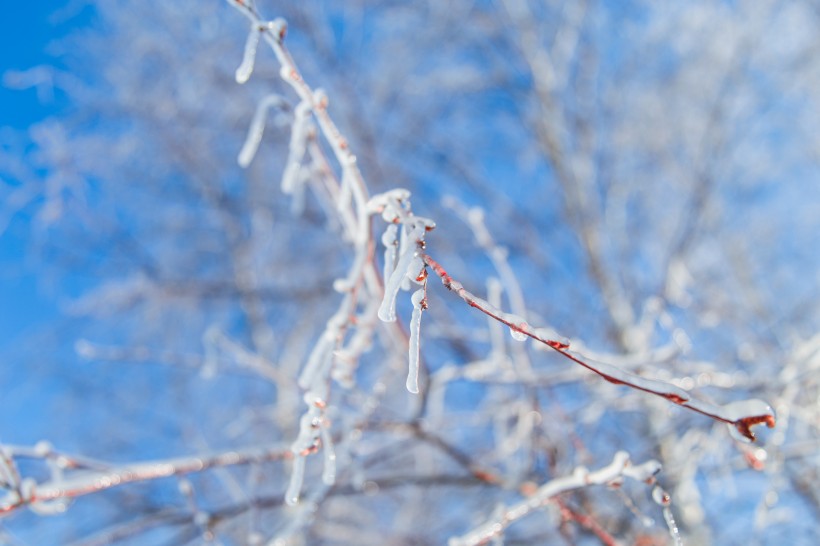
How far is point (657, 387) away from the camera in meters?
0.64

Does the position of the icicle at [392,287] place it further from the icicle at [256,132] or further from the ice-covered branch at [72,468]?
the ice-covered branch at [72,468]

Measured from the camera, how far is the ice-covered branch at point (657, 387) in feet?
2.01

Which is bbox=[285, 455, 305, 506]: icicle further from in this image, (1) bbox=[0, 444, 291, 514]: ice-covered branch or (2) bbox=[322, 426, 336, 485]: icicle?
(1) bbox=[0, 444, 291, 514]: ice-covered branch

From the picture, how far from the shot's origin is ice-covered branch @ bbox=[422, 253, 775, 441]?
2.01ft

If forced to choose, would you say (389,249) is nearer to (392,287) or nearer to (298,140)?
(392,287)

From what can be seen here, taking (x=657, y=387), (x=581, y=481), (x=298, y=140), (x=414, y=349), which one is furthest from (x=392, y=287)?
(x=581, y=481)

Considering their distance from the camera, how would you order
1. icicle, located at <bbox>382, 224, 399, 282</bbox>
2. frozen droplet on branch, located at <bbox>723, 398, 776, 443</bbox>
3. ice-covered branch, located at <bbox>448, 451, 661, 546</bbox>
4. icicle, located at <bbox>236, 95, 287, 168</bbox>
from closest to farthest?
frozen droplet on branch, located at <bbox>723, 398, 776, 443</bbox> → icicle, located at <bbox>382, 224, 399, 282</bbox> → ice-covered branch, located at <bbox>448, 451, 661, 546</bbox> → icicle, located at <bbox>236, 95, 287, 168</bbox>

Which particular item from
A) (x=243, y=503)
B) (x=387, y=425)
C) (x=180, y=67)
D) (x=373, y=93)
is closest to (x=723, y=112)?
(x=373, y=93)

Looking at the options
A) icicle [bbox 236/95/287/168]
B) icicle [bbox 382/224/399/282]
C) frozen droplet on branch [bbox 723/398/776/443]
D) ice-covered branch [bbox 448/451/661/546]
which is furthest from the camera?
icicle [bbox 236/95/287/168]

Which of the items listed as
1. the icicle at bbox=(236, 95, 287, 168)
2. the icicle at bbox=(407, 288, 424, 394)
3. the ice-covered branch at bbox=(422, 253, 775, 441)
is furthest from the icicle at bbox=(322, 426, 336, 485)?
the icicle at bbox=(236, 95, 287, 168)

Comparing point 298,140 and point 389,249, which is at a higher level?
point 298,140

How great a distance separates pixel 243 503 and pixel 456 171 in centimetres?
235

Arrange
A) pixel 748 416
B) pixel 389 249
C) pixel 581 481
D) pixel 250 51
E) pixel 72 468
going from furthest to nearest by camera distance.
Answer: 1. pixel 72 468
2. pixel 581 481
3. pixel 250 51
4. pixel 389 249
5. pixel 748 416

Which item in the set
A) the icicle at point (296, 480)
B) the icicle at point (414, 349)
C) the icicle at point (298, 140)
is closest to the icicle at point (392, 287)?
the icicle at point (414, 349)
